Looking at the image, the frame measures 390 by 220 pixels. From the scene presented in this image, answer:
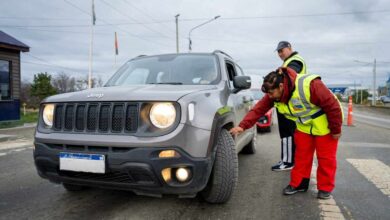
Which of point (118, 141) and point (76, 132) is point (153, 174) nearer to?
point (118, 141)

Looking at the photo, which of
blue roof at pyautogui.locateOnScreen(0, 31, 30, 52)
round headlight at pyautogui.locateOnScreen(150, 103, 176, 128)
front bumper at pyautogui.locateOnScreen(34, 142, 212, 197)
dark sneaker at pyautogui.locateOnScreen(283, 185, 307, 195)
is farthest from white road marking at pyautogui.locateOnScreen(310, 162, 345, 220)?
blue roof at pyautogui.locateOnScreen(0, 31, 30, 52)

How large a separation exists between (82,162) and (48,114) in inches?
29.6

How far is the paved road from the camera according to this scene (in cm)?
298

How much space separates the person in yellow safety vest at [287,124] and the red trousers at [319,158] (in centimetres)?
90

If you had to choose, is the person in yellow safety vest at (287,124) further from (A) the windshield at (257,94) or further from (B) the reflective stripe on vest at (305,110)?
(A) the windshield at (257,94)

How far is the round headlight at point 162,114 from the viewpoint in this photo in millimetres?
2547

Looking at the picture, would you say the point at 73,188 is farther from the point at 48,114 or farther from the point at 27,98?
the point at 27,98

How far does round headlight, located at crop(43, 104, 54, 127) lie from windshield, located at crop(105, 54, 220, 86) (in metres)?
1.05

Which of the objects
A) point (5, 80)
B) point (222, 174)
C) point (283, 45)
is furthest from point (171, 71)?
point (5, 80)


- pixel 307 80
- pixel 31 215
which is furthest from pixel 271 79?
pixel 31 215

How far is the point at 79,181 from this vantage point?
106 inches

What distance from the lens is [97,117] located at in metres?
2.66

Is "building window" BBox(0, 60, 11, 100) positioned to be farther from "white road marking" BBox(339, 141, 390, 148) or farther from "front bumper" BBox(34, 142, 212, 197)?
"white road marking" BBox(339, 141, 390, 148)

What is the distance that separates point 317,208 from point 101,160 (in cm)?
217
